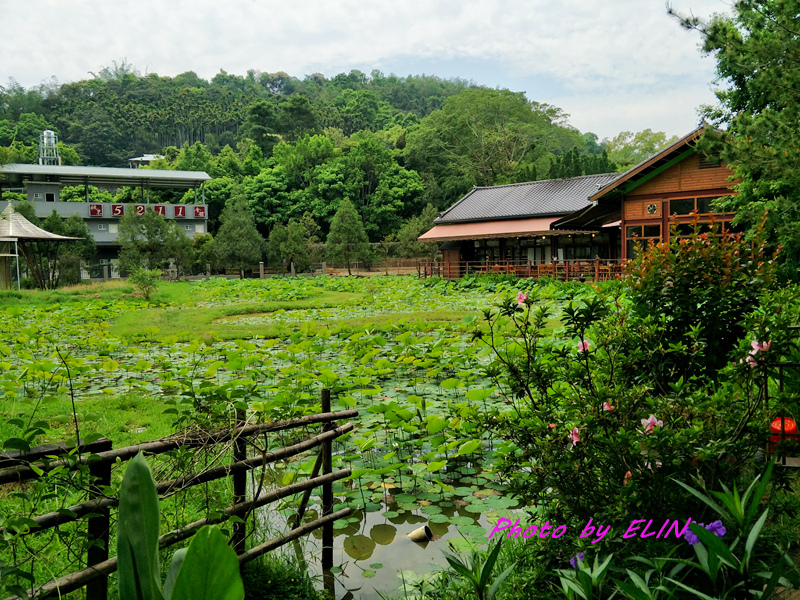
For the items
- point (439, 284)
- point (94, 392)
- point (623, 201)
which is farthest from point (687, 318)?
point (439, 284)

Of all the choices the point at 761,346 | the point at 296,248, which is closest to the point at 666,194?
the point at 761,346

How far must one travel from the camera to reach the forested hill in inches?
1393

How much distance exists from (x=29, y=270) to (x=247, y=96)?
46219 mm

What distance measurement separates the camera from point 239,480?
253 centimetres

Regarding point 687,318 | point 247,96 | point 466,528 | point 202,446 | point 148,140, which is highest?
point 247,96

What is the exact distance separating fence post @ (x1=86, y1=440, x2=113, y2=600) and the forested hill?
81.9 ft

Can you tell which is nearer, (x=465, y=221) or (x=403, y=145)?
(x=465, y=221)

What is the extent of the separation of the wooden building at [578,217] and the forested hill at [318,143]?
2.53 meters

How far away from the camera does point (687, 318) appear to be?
2.98 m

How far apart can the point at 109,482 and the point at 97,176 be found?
33.4 m

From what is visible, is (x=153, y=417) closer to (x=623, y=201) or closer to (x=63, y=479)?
(x=63, y=479)

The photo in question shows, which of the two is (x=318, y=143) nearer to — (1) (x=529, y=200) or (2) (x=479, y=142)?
(2) (x=479, y=142)

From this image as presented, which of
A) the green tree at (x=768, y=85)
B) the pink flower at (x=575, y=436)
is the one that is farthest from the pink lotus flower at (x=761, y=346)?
the green tree at (x=768, y=85)

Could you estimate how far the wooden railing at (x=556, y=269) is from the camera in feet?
55.9
